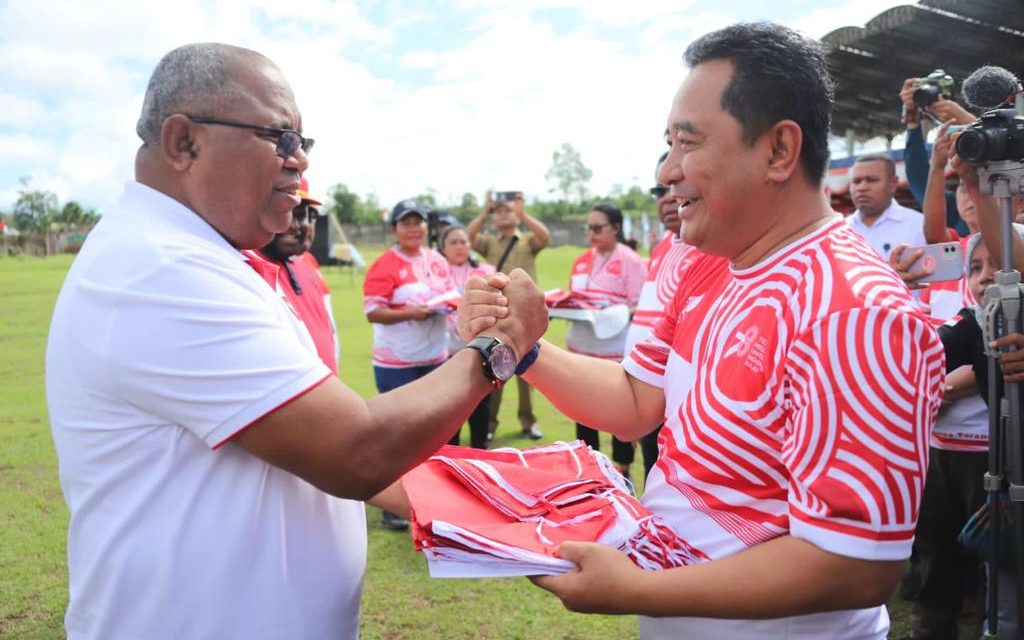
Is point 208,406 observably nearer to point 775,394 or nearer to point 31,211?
point 775,394

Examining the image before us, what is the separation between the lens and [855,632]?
1.58 m

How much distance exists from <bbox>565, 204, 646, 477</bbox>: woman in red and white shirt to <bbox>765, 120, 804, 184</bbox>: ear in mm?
4730

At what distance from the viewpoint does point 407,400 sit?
5.24 ft

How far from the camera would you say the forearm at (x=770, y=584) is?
1298 mm

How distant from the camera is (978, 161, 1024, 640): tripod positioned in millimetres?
2729

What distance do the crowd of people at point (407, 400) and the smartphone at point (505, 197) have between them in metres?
5.95

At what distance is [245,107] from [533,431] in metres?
6.19

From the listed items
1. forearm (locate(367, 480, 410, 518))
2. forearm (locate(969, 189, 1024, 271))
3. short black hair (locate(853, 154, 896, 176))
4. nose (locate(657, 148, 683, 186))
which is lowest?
forearm (locate(367, 480, 410, 518))

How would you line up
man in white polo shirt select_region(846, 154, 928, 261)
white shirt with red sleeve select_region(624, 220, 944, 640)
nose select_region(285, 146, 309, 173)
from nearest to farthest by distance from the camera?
white shirt with red sleeve select_region(624, 220, 944, 640), nose select_region(285, 146, 309, 173), man in white polo shirt select_region(846, 154, 928, 261)

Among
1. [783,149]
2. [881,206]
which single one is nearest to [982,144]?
[783,149]

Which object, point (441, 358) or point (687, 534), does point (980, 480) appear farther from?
point (441, 358)

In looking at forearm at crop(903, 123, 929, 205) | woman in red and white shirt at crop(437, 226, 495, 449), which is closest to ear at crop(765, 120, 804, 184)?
forearm at crop(903, 123, 929, 205)

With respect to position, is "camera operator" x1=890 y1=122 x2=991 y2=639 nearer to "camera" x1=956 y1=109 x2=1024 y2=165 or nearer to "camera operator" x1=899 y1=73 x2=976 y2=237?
"camera operator" x1=899 y1=73 x2=976 y2=237

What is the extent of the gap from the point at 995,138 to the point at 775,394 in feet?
6.29
